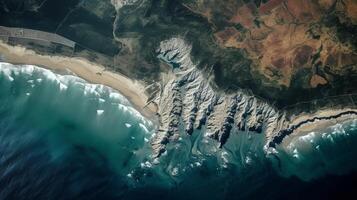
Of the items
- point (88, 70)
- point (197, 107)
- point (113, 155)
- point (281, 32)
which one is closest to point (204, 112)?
point (197, 107)

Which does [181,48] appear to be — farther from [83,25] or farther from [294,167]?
[294,167]

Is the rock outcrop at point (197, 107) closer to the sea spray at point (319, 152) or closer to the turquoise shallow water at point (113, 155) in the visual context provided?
the turquoise shallow water at point (113, 155)

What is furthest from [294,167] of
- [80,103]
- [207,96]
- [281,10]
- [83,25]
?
[83,25]

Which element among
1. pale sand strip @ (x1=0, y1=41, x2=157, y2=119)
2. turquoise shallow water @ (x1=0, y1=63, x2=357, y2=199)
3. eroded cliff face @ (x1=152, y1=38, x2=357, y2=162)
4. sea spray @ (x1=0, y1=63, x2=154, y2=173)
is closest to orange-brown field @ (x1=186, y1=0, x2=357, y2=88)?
eroded cliff face @ (x1=152, y1=38, x2=357, y2=162)

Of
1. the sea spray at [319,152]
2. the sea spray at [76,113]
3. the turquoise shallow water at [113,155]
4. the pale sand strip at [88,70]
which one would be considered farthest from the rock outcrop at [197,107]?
the sea spray at [319,152]

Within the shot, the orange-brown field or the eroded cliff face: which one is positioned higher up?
the orange-brown field

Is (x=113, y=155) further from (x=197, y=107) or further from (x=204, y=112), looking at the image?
(x=204, y=112)

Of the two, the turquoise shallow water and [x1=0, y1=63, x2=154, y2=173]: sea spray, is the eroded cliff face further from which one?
[x1=0, y1=63, x2=154, y2=173]: sea spray
